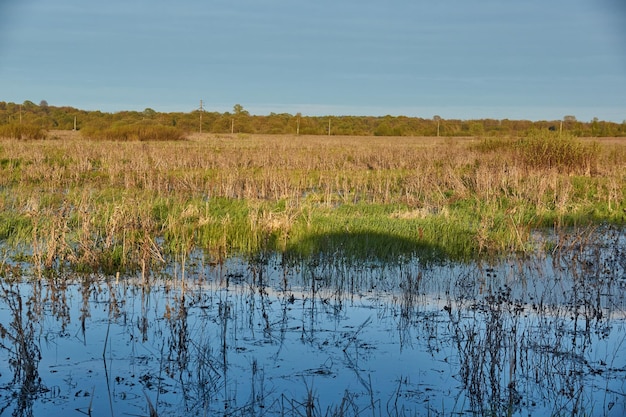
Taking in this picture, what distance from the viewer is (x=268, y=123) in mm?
76312

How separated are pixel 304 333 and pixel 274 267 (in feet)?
7.62

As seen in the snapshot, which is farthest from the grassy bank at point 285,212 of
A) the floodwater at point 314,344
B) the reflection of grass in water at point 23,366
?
the reflection of grass in water at point 23,366

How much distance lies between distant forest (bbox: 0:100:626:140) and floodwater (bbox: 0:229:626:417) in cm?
5088

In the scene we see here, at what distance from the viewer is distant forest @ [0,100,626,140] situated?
65.1 meters

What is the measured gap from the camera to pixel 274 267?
7469 mm

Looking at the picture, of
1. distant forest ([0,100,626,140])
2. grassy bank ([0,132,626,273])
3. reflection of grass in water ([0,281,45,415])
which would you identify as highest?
distant forest ([0,100,626,140])

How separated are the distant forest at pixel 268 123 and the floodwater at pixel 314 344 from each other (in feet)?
167

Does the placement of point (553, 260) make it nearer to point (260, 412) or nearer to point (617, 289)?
point (617, 289)

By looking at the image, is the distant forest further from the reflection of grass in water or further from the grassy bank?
the reflection of grass in water

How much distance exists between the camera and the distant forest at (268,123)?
65.1 meters

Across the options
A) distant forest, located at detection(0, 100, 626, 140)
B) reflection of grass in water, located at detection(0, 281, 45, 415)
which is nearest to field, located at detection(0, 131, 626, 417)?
reflection of grass in water, located at detection(0, 281, 45, 415)

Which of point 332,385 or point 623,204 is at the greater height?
point 623,204

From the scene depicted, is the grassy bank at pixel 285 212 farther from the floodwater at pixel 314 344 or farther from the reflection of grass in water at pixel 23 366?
the reflection of grass in water at pixel 23 366

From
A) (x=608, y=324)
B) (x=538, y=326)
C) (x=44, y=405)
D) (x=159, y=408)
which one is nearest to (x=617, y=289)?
(x=608, y=324)
